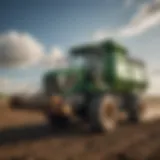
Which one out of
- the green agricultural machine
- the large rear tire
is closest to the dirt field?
the large rear tire

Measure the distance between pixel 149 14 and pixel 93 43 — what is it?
127 centimetres

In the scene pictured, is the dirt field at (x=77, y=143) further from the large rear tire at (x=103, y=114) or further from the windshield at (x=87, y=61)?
the windshield at (x=87, y=61)

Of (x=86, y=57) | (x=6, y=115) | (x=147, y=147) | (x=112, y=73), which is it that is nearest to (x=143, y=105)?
(x=112, y=73)

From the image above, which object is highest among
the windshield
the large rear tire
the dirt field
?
the windshield

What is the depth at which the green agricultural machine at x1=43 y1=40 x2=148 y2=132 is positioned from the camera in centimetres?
489

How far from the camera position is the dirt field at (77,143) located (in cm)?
376

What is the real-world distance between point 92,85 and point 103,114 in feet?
1.90

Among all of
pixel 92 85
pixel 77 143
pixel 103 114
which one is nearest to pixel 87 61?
pixel 92 85

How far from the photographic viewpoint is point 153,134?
5.02m

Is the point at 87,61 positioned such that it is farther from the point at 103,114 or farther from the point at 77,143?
the point at 77,143

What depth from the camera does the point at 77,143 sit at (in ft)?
14.6

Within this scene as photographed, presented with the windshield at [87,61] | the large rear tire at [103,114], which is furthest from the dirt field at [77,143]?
the windshield at [87,61]

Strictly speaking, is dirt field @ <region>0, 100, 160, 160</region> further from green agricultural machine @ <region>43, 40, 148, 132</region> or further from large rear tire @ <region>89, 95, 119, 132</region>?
green agricultural machine @ <region>43, 40, 148, 132</region>

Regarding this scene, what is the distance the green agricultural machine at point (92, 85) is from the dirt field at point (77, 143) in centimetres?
33
